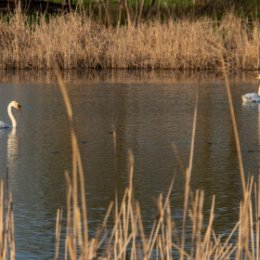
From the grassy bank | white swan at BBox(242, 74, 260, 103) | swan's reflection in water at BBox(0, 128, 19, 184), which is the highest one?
the grassy bank

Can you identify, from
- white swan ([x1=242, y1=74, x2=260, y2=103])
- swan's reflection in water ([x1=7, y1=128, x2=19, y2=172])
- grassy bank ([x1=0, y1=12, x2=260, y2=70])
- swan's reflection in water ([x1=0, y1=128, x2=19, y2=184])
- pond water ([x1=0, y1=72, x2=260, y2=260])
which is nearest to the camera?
pond water ([x1=0, y1=72, x2=260, y2=260])

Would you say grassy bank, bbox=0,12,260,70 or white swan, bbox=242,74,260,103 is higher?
grassy bank, bbox=0,12,260,70

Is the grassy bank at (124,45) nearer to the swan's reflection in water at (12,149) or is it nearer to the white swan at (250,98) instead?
the white swan at (250,98)

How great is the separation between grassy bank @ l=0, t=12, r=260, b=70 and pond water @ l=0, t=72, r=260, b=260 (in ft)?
3.00

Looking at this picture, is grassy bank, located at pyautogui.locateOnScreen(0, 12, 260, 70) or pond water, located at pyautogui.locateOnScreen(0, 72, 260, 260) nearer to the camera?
pond water, located at pyautogui.locateOnScreen(0, 72, 260, 260)

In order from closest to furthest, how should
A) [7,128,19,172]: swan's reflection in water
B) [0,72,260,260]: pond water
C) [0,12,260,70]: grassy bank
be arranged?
[0,72,260,260]: pond water
[7,128,19,172]: swan's reflection in water
[0,12,260,70]: grassy bank

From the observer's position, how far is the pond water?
7644 millimetres

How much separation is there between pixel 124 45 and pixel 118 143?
833 centimetres

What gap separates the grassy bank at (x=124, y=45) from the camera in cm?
1895

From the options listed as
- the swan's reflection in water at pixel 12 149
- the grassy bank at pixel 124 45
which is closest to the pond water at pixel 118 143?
the swan's reflection in water at pixel 12 149

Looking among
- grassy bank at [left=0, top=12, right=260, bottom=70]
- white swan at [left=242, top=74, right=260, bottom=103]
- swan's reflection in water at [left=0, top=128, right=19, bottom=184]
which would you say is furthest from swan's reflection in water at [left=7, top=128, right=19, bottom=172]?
grassy bank at [left=0, top=12, right=260, bottom=70]

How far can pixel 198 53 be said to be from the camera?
1927 cm

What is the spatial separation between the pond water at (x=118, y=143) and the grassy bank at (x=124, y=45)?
36.0 inches

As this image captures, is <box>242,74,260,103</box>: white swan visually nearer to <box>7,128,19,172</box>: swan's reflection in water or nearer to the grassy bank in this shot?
the grassy bank
